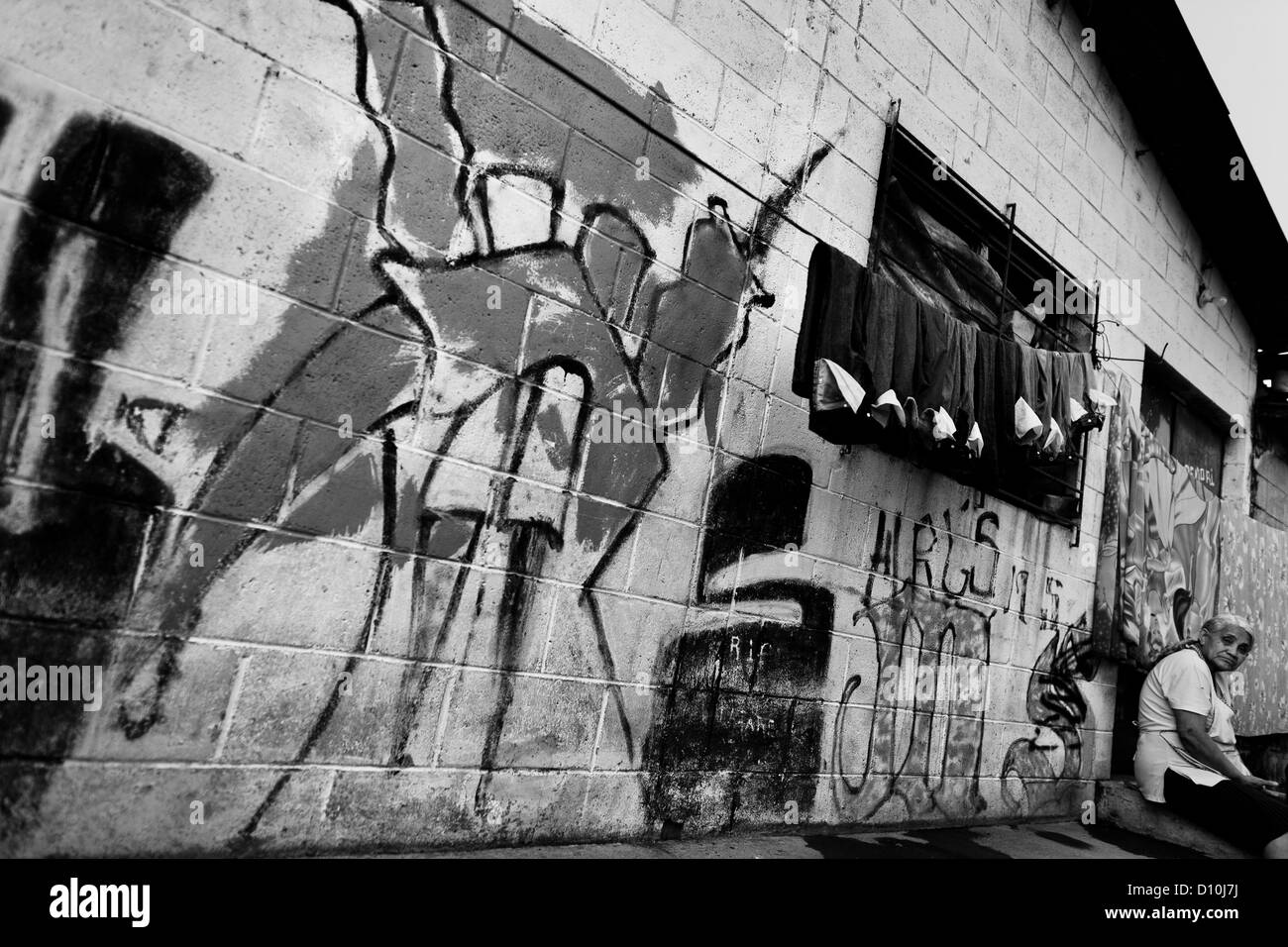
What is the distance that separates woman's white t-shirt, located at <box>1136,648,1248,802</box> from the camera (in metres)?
4.42

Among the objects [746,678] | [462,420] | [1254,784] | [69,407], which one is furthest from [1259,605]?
[69,407]

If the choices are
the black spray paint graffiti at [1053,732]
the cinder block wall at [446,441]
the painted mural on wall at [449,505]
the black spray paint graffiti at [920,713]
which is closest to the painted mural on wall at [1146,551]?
the black spray paint graffiti at [1053,732]

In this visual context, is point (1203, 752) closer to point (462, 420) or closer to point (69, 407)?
point (462, 420)

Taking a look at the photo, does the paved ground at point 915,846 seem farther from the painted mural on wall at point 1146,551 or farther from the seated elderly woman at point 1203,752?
the painted mural on wall at point 1146,551

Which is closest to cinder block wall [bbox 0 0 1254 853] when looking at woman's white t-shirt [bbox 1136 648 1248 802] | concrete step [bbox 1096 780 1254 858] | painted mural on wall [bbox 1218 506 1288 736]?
woman's white t-shirt [bbox 1136 648 1248 802]

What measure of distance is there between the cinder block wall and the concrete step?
1298 millimetres

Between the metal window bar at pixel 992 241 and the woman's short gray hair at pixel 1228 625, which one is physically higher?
the metal window bar at pixel 992 241

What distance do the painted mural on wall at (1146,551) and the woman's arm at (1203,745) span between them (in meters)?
0.89

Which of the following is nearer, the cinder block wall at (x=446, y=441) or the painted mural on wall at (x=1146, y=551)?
the cinder block wall at (x=446, y=441)

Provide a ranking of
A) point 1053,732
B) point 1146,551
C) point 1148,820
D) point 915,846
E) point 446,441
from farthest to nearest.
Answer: point 1146,551 → point 1053,732 → point 1148,820 → point 915,846 → point 446,441

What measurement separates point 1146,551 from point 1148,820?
1.73 metres

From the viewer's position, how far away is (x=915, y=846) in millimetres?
3766

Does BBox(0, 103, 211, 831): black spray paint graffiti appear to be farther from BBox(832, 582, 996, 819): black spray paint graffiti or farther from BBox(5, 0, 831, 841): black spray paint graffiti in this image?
BBox(832, 582, 996, 819): black spray paint graffiti

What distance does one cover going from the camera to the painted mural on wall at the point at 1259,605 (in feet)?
21.2
